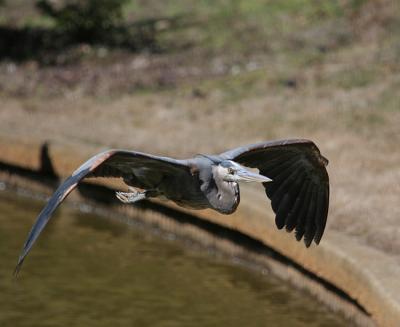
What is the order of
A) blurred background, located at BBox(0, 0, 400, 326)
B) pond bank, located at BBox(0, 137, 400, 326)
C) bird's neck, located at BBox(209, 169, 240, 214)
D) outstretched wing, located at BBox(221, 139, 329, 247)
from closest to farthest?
bird's neck, located at BBox(209, 169, 240, 214) < pond bank, located at BBox(0, 137, 400, 326) < outstretched wing, located at BBox(221, 139, 329, 247) < blurred background, located at BBox(0, 0, 400, 326)

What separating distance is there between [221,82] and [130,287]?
622 centimetres

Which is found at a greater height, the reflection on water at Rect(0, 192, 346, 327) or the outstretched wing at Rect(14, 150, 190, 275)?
the outstretched wing at Rect(14, 150, 190, 275)

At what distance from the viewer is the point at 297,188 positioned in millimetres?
7688

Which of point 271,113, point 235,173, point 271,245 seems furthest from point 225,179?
point 271,113

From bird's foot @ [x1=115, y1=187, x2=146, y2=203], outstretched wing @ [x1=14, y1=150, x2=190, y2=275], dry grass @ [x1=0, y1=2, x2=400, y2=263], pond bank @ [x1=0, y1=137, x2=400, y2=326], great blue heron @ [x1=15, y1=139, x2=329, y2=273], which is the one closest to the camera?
outstretched wing @ [x1=14, y1=150, x2=190, y2=275]

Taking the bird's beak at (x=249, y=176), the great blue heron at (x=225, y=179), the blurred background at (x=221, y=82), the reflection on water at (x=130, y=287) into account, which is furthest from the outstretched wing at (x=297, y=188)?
the bird's beak at (x=249, y=176)

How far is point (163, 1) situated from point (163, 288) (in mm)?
11033

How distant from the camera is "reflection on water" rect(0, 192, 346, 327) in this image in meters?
8.08

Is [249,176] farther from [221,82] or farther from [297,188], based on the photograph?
[221,82]

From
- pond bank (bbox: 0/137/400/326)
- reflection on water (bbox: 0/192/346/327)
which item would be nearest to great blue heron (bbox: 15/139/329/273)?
pond bank (bbox: 0/137/400/326)

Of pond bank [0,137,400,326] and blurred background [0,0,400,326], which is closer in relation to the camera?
pond bank [0,137,400,326]

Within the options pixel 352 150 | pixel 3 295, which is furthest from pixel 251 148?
pixel 352 150

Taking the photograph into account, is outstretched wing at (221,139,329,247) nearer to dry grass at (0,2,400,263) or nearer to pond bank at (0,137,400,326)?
pond bank at (0,137,400,326)

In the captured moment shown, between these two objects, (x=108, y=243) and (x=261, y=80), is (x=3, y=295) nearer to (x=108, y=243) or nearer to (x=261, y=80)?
(x=108, y=243)
